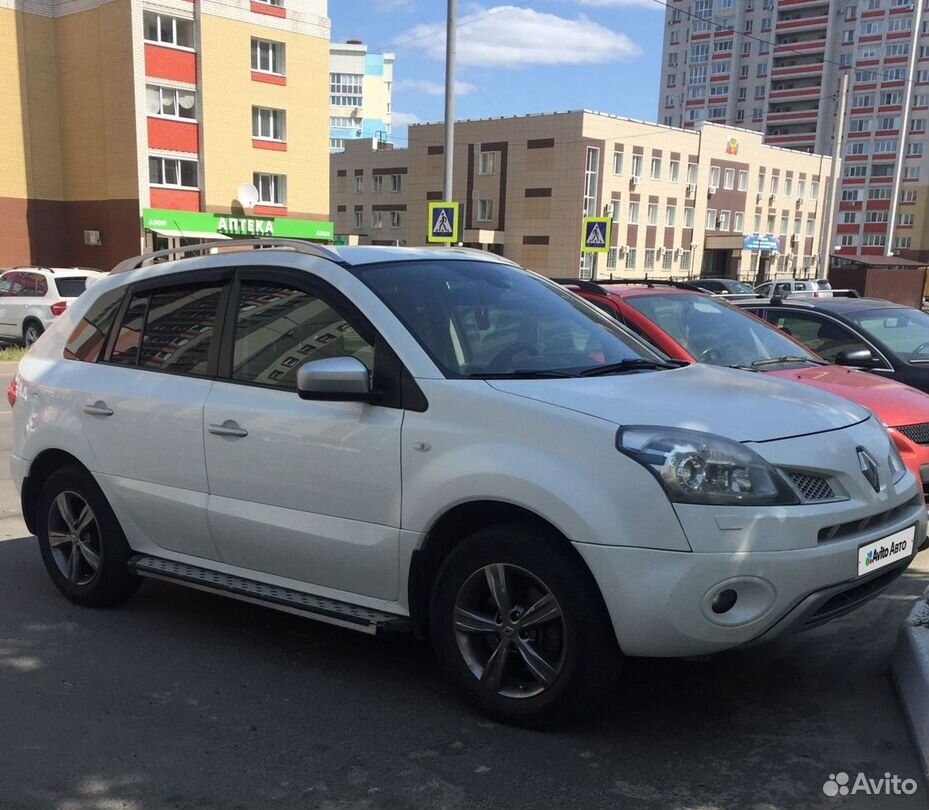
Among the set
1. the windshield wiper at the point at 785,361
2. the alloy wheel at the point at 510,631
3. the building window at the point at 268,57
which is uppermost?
the building window at the point at 268,57

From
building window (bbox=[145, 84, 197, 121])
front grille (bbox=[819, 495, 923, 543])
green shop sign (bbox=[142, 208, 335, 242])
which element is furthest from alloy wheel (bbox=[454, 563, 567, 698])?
building window (bbox=[145, 84, 197, 121])

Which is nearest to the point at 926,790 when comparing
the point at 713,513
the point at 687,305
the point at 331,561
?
the point at 713,513

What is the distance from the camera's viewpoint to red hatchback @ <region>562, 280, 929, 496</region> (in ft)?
18.2

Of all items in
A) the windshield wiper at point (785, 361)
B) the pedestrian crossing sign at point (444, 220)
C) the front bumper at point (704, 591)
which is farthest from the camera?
the pedestrian crossing sign at point (444, 220)

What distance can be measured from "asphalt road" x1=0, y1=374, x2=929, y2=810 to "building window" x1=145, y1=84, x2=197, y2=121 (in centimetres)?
3443

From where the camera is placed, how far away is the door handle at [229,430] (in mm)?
4000

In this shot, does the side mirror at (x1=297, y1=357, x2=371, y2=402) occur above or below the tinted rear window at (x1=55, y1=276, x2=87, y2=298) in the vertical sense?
above

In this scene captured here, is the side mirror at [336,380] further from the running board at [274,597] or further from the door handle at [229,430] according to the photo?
the running board at [274,597]

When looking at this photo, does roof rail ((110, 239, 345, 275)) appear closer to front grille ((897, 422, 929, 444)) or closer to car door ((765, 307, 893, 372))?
front grille ((897, 422, 929, 444))

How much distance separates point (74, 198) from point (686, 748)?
39.2 metres

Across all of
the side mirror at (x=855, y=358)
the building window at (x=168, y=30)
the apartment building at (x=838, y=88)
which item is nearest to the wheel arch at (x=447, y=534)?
the side mirror at (x=855, y=358)

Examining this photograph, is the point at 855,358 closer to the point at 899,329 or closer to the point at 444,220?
the point at 899,329

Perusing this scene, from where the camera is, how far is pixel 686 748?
3.35 m

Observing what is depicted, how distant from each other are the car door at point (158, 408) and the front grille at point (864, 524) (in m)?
2.60
